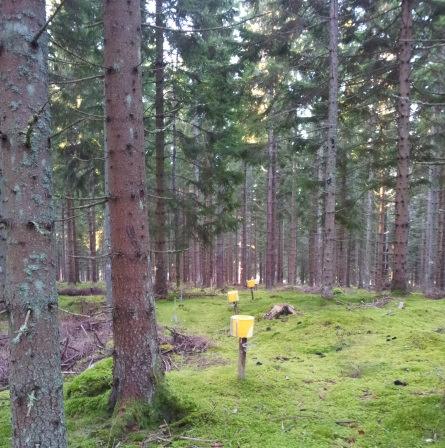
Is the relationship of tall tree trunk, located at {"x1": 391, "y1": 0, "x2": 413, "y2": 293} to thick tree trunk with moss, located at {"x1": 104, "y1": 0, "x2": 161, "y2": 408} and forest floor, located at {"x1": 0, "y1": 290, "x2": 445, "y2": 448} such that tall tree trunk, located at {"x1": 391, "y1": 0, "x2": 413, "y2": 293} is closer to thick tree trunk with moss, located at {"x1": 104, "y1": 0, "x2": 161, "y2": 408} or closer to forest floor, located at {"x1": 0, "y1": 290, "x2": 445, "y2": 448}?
forest floor, located at {"x1": 0, "y1": 290, "x2": 445, "y2": 448}

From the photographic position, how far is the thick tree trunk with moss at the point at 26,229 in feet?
7.50

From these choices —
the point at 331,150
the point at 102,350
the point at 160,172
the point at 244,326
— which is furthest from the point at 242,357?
the point at 160,172

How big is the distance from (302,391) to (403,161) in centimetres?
735

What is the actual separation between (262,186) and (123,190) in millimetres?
26290

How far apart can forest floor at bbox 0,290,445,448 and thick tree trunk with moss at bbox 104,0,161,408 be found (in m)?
0.38

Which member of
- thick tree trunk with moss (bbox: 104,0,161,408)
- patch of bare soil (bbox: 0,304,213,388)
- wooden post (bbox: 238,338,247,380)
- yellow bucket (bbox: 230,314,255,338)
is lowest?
patch of bare soil (bbox: 0,304,213,388)

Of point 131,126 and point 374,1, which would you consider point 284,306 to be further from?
point 374,1

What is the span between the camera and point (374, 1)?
10.3 meters

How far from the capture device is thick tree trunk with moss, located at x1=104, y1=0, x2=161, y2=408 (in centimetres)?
345

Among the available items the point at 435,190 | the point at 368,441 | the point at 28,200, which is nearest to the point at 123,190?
the point at 28,200

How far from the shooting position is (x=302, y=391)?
404 cm

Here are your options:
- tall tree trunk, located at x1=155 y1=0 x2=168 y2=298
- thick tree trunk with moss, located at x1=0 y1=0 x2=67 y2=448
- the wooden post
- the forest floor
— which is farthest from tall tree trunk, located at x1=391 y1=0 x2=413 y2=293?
thick tree trunk with moss, located at x1=0 y1=0 x2=67 y2=448

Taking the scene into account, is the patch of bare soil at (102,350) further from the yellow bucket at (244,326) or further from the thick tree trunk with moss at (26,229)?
the thick tree trunk with moss at (26,229)

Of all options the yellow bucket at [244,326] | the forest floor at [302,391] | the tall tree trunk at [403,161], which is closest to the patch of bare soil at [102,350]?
the forest floor at [302,391]
